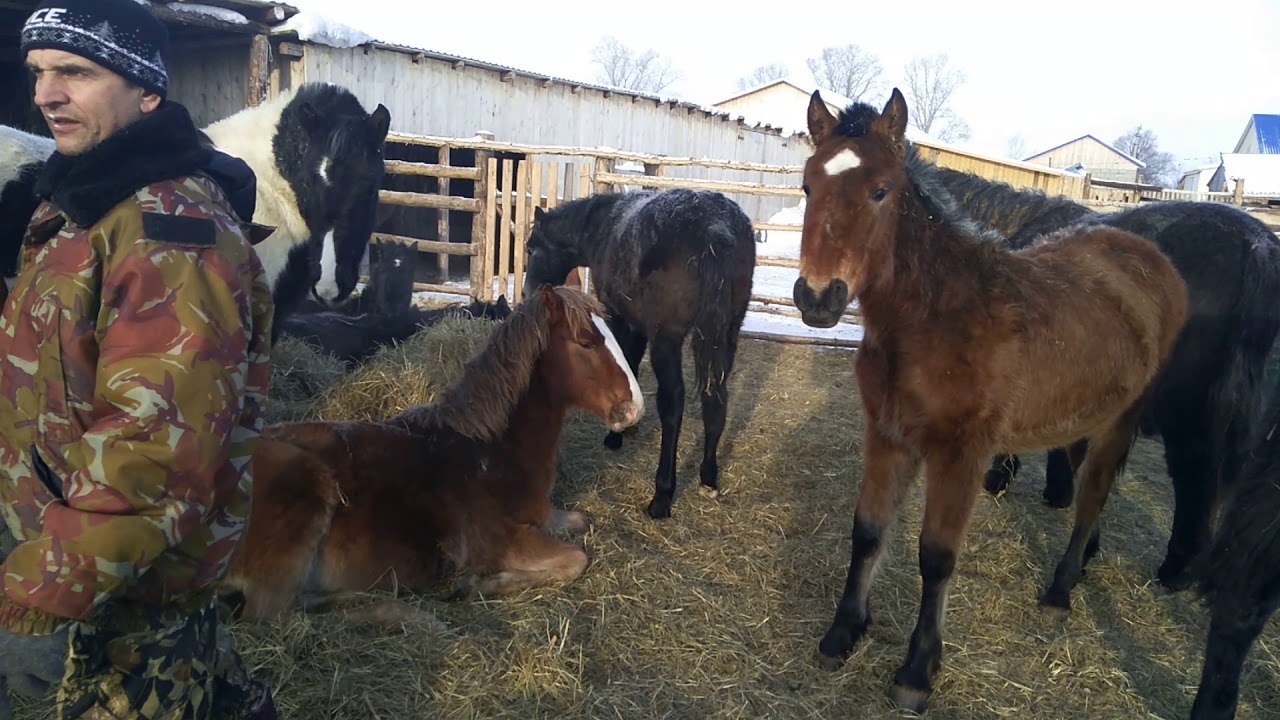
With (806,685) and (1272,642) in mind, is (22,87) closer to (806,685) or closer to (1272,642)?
(806,685)

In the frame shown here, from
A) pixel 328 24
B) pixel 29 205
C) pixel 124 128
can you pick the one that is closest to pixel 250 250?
pixel 124 128

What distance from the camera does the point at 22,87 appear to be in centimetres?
1013

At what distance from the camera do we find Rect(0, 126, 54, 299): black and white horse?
2.97 metres

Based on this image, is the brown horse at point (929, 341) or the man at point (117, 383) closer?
the man at point (117, 383)

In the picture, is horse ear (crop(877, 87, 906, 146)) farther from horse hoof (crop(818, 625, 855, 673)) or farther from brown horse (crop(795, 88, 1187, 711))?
horse hoof (crop(818, 625, 855, 673))

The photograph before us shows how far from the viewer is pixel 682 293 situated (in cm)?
463

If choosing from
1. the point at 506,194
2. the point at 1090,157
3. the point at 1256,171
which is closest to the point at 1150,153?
the point at 1090,157

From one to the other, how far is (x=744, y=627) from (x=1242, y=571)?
5.97 ft

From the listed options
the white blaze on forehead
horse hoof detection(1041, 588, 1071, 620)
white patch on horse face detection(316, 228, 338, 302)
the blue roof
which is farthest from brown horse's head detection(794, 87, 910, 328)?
the blue roof

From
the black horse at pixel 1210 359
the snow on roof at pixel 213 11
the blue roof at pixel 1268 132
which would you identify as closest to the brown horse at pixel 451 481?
the black horse at pixel 1210 359

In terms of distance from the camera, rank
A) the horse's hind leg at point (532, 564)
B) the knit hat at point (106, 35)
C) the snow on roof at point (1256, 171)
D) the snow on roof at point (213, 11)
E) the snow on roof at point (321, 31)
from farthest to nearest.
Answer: the snow on roof at point (1256, 171)
the snow on roof at point (321, 31)
the snow on roof at point (213, 11)
the horse's hind leg at point (532, 564)
the knit hat at point (106, 35)

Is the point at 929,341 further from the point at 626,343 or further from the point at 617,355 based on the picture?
the point at 626,343

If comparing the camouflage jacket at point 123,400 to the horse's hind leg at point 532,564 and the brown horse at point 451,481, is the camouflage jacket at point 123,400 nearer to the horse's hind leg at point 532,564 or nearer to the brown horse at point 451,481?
the brown horse at point 451,481

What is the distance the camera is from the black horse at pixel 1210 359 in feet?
13.0
